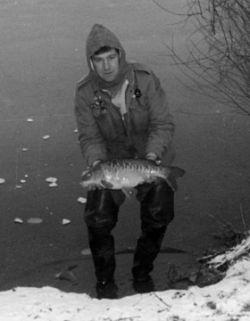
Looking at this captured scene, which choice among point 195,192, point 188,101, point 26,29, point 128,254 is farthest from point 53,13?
point 128,254

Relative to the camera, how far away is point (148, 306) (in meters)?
3.87

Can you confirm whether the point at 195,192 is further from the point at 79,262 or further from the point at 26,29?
the point at 26,29

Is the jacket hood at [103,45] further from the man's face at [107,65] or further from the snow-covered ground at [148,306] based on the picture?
the snow-covered ground at [148,306]

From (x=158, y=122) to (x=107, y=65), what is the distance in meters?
0.61

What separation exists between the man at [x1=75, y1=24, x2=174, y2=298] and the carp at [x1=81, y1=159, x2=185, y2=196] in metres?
0.16

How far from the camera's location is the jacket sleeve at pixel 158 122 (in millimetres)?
4668

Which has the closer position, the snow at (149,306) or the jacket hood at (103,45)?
the snow at (149,306)

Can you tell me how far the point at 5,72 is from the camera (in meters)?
9.97

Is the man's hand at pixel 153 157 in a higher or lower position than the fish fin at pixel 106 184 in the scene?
higher

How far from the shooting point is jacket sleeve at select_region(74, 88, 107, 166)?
4730 mm

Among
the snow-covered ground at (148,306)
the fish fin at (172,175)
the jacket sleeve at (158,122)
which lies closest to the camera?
the snow-covered ground at (148,306)

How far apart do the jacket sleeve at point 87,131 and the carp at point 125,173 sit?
298 millimetres

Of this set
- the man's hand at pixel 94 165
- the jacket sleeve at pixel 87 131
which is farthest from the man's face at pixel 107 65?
the man's hand at pixel 94 165

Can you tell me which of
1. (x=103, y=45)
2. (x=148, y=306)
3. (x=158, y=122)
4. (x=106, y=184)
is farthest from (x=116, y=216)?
(x=103, y=45)
